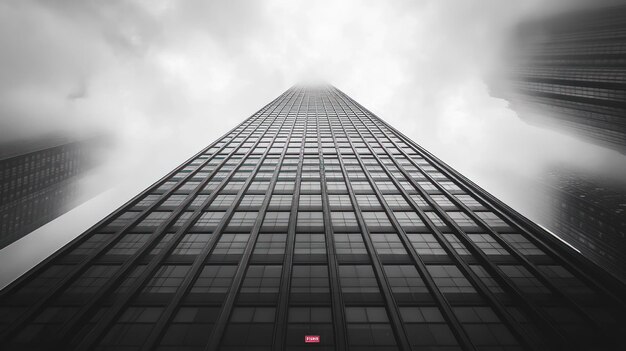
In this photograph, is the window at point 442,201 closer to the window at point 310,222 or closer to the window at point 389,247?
the window at point 389,247

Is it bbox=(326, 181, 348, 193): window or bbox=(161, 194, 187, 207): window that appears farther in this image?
bbox=(326, 181, 348, 193): window

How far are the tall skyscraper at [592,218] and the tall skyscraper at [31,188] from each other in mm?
282532

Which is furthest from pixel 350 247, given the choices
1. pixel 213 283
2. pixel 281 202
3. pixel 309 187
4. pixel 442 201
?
pixel 442 201

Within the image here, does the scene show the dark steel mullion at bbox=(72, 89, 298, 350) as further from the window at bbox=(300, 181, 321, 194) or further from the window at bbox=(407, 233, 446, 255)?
the window at bbox=(407, 233, 446, 255)

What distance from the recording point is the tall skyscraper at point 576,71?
314 ft

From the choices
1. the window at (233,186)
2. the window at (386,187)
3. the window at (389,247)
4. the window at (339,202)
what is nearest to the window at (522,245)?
the window at (389,247)

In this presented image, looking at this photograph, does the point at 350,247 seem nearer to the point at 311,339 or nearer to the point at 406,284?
the point at 406,284

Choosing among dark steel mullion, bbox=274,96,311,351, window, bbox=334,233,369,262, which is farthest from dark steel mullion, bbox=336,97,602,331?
dark steel mullion, bbox=274,96,311,351

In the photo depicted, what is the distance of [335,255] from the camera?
24.4m

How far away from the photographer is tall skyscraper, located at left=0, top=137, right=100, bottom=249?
14150 centimetres

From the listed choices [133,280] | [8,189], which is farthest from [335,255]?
[8,189]

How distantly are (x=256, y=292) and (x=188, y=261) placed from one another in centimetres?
752

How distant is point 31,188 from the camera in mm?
157250

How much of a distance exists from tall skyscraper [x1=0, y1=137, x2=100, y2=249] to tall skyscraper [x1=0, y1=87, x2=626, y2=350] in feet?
555
